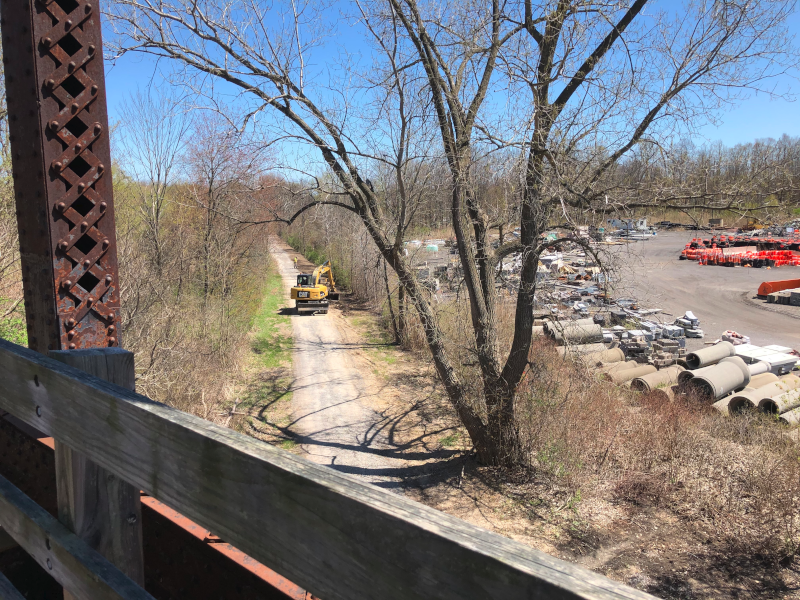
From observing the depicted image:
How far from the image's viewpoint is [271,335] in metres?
22.2

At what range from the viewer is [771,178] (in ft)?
26.0

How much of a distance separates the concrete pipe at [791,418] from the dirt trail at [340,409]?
834cm

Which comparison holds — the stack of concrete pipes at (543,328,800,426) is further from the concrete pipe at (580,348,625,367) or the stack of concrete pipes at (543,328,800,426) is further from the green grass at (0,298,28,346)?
the green grass at (0,298,28,346)

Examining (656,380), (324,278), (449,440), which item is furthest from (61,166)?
(324,278)

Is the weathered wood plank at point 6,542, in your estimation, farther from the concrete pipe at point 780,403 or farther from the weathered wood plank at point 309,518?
the concrete pipe at point 780,403

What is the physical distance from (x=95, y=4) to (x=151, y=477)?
78.8 inches

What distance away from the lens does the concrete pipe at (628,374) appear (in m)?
15.1

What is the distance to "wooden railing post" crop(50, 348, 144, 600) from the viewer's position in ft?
5.13

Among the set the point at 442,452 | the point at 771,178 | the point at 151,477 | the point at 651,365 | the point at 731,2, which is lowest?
the point at 442,452

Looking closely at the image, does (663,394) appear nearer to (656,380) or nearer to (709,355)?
(656,380)

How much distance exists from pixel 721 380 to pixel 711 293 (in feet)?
69.1

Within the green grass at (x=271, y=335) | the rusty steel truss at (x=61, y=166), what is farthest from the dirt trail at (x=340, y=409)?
the rusty steel truss at (x=61, y=166)

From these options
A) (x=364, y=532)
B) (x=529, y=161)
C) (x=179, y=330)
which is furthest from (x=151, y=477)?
(x=179, y=330)

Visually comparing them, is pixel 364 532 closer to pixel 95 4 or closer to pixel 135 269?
pixel 95 4
